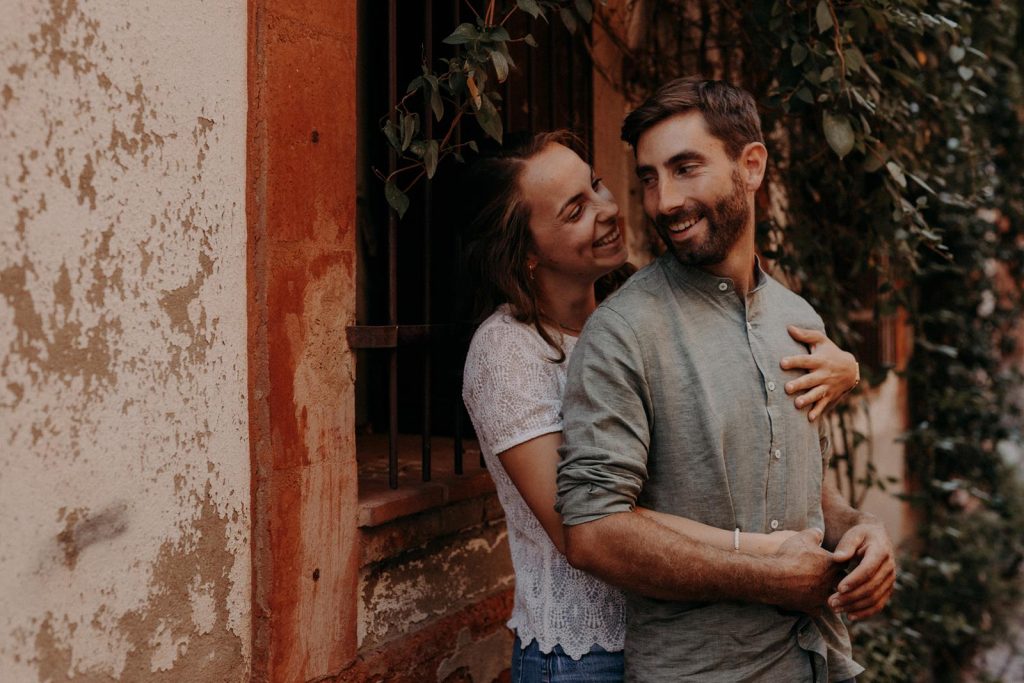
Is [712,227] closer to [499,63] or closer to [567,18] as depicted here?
[499,63]

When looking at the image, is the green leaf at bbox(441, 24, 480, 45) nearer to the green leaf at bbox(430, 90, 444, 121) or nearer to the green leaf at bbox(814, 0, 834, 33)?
the green leaf at bbox(430, 90, 444, 121)

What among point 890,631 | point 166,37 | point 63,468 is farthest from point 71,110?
point 890,631

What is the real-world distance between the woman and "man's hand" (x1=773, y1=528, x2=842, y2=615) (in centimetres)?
3

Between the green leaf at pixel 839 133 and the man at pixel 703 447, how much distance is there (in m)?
0.83

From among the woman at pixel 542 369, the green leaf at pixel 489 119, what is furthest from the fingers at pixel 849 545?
the green leaf at pixel 489 119

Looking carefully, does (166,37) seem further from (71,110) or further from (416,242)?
(416,242)

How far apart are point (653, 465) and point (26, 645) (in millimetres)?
1095

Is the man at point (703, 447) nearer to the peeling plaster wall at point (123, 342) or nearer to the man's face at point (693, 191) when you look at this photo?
the man's face at point (693, 191)

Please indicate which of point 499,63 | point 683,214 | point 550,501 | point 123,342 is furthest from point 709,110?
point 123,342

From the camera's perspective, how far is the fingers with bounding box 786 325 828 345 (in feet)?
6.96

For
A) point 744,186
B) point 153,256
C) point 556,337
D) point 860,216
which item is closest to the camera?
point 153,256

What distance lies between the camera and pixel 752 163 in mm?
2129

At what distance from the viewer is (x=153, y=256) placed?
5.69ft

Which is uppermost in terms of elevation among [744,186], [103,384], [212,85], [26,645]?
[212,85]
